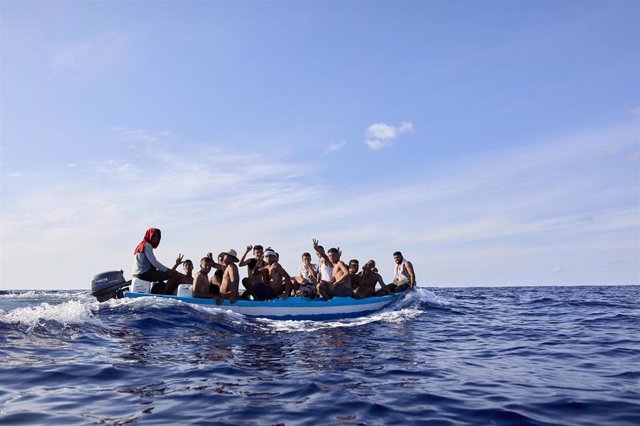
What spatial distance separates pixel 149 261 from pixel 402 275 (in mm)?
10604

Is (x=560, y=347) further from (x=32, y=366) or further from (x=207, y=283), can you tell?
(x=32, y=366)

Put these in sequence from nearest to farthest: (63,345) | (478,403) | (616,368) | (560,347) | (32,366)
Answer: (478,403) → (32,366) → (616,368) → (63,345) → (560,347)

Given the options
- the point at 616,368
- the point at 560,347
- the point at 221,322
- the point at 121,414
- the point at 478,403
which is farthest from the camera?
the point at 221,322

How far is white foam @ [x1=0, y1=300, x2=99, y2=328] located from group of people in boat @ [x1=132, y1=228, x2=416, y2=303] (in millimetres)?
2501

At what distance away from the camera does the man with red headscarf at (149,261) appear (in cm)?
1374

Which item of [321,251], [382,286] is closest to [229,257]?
[321,251]

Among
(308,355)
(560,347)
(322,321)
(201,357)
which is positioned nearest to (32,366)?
(201,357)

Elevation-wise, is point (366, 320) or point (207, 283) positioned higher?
point (207, 283)

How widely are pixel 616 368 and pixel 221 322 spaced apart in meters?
8.88

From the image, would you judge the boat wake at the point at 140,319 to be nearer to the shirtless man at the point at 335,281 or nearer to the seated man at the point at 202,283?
the seated man at the point at 202,283

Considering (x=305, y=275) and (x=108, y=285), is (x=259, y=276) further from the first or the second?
(x=108, y=285)

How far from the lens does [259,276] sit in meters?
14.9

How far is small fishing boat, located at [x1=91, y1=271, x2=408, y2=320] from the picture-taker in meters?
13.6

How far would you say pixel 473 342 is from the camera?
11.3 meters
